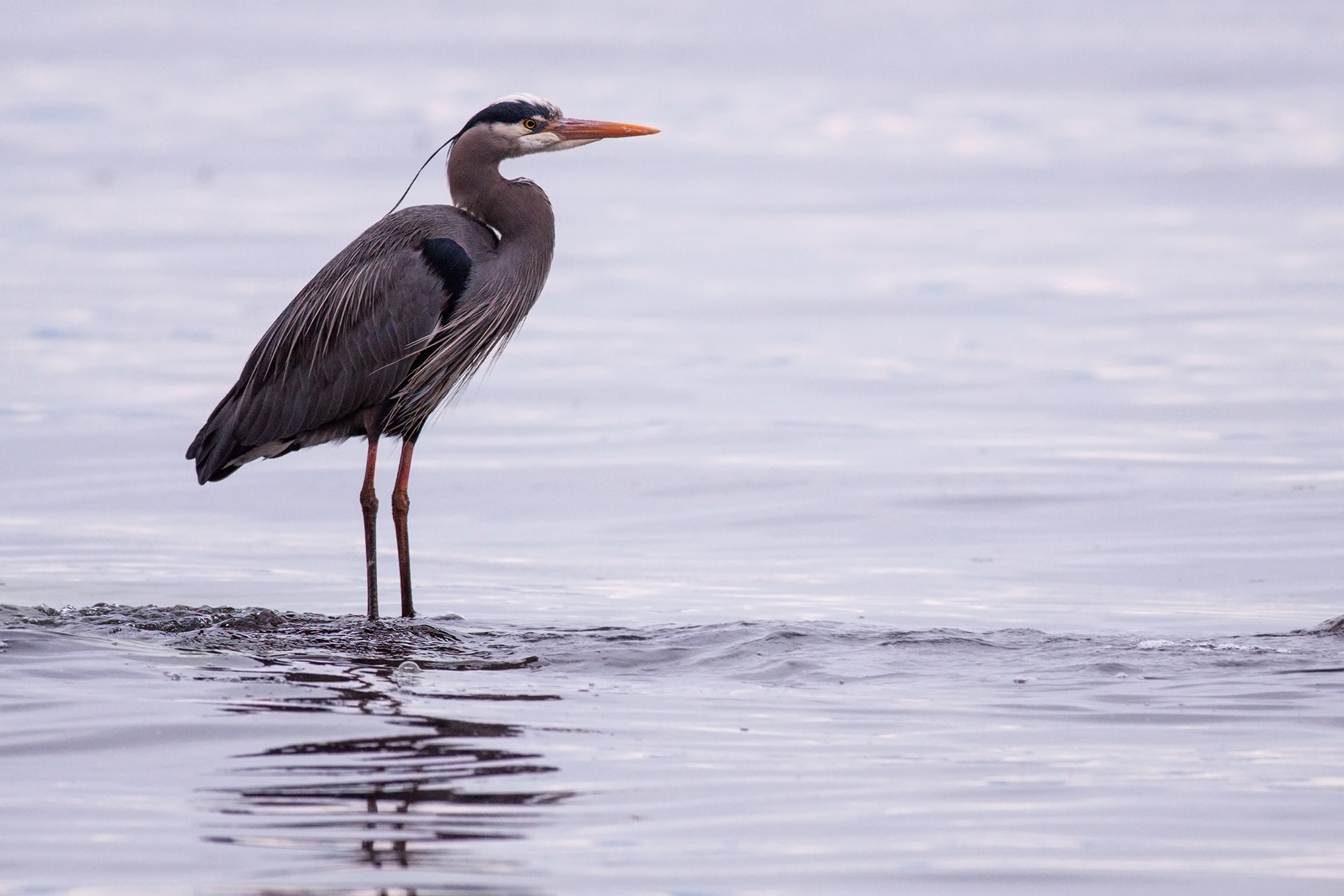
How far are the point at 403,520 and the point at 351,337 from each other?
34.8 inches

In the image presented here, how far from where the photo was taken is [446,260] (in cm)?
885

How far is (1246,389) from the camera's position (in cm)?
1484

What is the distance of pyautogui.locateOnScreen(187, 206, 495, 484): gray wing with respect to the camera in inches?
349

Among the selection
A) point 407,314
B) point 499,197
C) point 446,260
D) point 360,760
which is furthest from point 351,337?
point 360,760

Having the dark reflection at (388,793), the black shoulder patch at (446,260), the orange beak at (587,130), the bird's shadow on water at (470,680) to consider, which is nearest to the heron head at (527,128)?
the orange beak at (587,130)

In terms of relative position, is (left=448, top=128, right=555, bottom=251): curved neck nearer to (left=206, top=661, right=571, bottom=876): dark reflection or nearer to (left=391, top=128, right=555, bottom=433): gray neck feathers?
(left=391, top=128, right=555, bottom=433): gray neck feathers

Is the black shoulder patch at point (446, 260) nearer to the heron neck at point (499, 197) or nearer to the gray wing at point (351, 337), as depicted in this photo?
the gray wing at point (351, 337)

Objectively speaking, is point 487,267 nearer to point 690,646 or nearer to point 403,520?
point 403,520

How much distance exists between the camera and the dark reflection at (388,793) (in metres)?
5.09

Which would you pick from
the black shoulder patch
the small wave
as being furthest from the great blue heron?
the small wave

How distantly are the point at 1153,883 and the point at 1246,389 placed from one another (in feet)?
34.3

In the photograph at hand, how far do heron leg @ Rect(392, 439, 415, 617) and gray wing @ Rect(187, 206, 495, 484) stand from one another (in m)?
0.25

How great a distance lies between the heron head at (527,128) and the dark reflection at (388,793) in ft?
10.7

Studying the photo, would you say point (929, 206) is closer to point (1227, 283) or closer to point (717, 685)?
point (1227, 283)
